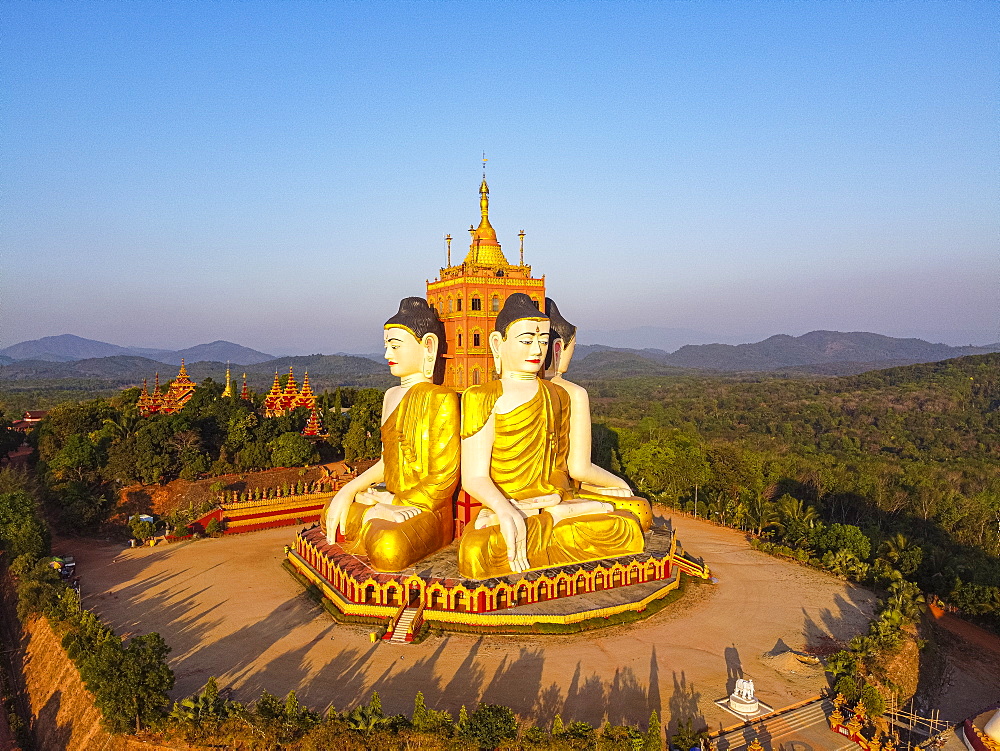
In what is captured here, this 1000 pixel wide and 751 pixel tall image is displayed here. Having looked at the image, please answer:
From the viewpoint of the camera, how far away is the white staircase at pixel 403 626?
17.2 meters

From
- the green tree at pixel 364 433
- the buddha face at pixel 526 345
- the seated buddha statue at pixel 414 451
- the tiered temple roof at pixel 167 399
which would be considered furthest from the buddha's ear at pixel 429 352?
the tiered temple roof at pixel 167 399

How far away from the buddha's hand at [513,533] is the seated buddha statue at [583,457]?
3448mm

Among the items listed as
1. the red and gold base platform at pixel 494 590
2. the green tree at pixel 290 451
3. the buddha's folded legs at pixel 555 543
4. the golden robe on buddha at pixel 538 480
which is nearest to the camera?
the red and gold base platform at pixel 494 590

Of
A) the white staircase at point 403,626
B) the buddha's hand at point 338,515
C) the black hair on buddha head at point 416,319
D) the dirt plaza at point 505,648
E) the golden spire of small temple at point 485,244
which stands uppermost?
the golden spire of small temple at point 485,244

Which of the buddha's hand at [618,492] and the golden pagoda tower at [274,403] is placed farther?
the golden pagoda tower at [274,403]

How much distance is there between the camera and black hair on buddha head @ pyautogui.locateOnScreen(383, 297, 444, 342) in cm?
2036

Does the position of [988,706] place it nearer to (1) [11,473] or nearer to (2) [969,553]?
(2) [969,553]

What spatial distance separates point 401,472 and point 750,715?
10.9 m

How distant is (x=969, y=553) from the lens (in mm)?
24234

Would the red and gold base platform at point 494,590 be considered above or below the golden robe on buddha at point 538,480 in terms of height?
below

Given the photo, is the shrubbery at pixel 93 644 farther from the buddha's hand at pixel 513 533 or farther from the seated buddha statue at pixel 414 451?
the buddha's hand at pixel 513 533

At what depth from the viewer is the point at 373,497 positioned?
20922 millimetres

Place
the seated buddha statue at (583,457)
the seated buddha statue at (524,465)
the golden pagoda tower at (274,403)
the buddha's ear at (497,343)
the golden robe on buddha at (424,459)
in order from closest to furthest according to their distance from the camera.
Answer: the seated buddha statue at (524,465) → the golden robe on buddha at (424,459) → the buddha's ear at (497,343) → the seated buddha statue at (583,457) → the golden pagoda tower at (274,403)

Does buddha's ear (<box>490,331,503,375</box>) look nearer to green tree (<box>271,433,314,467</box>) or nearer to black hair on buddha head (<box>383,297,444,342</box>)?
black hair on buddha head (<box>383,297,444,342</box>)
